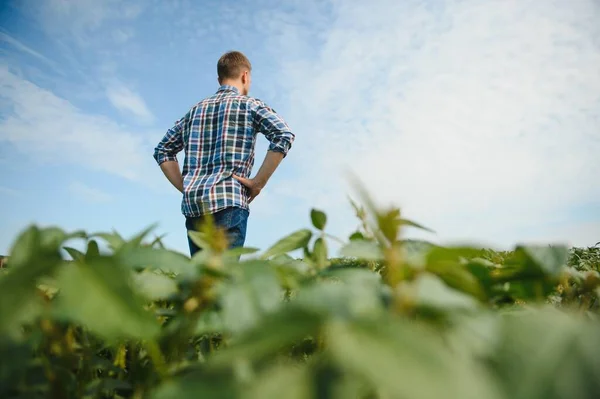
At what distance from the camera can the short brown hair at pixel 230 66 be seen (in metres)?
4.89

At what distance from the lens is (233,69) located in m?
4.89

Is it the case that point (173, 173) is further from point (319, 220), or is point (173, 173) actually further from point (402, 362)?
point (402, 362)

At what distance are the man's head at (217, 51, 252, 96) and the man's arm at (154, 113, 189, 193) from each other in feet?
2.44

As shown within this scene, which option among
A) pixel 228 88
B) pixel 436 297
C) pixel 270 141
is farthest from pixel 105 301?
pixel 228 88

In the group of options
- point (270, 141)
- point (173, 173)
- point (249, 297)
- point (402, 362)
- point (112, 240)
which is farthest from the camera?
point (173, 173)

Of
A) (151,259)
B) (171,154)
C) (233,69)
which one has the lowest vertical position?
(151,259)

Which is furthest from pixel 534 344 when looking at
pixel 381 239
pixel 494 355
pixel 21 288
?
pixel 21 288

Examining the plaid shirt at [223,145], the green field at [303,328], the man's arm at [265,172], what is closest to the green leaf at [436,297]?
the green field at [303,328]

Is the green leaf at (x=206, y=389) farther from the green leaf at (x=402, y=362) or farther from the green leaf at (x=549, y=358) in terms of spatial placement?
the green leaf at (x=549, y=358)

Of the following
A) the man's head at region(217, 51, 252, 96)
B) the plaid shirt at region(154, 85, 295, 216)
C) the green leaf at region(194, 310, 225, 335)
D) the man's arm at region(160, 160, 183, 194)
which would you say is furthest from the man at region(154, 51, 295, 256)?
the green leaf at region(194, 310, 225, 335)

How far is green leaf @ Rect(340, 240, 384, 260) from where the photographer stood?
50 cm

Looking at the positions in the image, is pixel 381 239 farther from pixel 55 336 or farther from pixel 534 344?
pixel 55 336

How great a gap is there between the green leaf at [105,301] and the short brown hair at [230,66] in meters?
4.80

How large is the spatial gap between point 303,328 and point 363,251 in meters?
0.23
